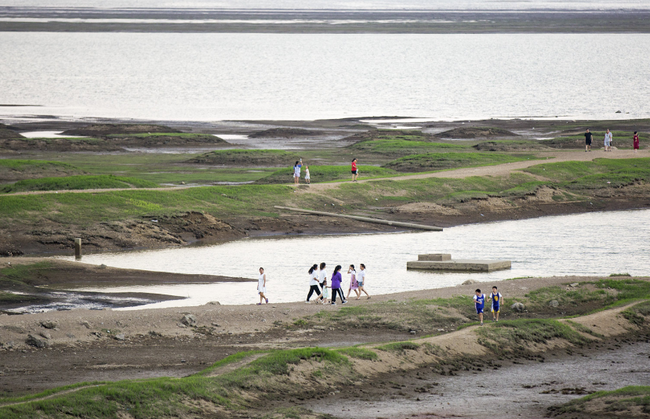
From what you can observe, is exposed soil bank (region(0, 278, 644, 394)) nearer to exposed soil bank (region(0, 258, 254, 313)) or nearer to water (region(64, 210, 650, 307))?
exposed soil bank (region(0, 258, 254, 313))

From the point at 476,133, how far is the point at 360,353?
75.5m

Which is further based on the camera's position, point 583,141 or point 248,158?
point 583,141

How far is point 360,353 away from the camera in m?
27.8

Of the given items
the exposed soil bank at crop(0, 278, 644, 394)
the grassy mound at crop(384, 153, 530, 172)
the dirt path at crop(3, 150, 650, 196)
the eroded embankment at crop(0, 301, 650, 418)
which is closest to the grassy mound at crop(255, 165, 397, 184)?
the grassy mound at crop(384, 153, 530, 172)

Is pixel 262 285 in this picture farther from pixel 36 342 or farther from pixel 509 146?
pixel 509 146

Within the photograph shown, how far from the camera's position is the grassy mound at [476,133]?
99688mm

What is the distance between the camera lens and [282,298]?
3888cm

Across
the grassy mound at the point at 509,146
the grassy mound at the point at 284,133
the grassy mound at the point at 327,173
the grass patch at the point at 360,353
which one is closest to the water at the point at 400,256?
the grass patch at the point at 360,353

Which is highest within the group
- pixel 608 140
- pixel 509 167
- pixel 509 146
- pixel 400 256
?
pixel 509 146

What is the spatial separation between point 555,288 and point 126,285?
61.0 ft

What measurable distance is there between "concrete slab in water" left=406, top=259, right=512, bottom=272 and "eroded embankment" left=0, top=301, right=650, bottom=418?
10060 millimetres

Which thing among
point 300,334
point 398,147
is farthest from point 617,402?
point 398,147

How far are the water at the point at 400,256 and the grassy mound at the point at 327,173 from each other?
1372 centimetres

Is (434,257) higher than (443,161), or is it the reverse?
(443,161)
